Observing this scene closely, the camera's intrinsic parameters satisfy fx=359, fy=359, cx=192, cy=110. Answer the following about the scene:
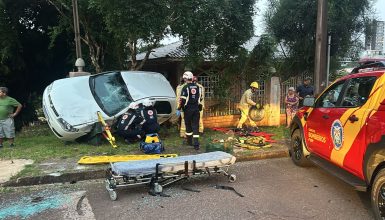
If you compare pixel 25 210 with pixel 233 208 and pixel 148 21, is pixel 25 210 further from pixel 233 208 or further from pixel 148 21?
pixel 148 21

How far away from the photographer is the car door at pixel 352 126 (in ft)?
14.3

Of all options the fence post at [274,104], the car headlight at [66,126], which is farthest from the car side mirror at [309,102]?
the fence post at [274,104]

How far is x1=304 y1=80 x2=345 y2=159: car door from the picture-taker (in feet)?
17.0

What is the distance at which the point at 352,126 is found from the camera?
4516 millimetres

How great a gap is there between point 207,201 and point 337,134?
2006 millimetres

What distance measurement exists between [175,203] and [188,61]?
583 cm

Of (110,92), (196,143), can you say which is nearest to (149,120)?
(196,143)

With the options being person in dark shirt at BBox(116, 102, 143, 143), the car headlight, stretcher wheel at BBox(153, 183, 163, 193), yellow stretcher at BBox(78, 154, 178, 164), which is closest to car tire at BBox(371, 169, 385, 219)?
stretcher wheel at BBox(153, 183, 163, 193)

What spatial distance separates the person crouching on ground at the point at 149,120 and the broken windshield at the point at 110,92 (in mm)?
591

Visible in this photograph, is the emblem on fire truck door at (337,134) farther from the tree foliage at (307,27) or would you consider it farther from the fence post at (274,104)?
the tree foliage at (307,27)

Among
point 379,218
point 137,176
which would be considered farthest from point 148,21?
point 379,218

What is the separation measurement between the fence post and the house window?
181 centimetres

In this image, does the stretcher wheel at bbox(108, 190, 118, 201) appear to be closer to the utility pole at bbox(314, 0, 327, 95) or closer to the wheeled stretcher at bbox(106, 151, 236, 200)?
the wheeled stretcher at bbox(106, 151, 236, 200)

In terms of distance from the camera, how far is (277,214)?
4461mm
